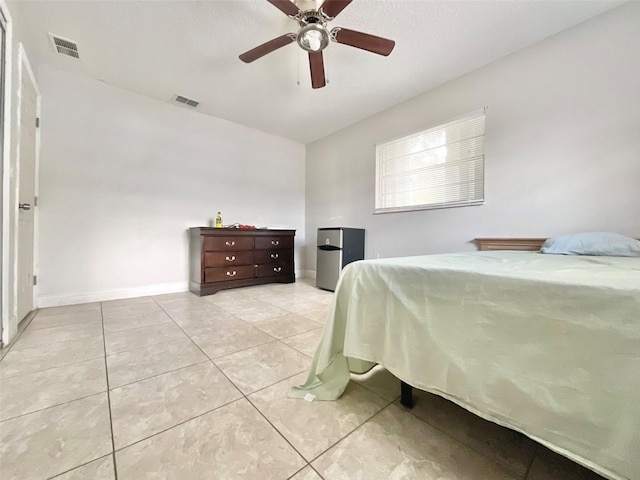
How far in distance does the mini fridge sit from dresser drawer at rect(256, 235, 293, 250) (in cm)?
60

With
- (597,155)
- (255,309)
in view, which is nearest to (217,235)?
(255,309)

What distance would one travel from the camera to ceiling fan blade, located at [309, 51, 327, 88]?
2.03 meters

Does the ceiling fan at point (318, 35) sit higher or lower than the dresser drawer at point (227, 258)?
higher

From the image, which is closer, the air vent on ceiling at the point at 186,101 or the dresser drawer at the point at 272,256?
the air vent on ceiling at the point at 186,101

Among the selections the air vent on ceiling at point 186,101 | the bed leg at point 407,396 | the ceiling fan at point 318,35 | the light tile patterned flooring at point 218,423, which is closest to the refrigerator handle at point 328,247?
the light tile patterned flooring at point 218,423

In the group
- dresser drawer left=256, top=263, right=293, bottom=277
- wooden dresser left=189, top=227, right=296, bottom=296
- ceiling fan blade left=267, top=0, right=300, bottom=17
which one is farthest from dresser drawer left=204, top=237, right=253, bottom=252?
ceiling fan blade left=267, top=0, right=300, bottom=17

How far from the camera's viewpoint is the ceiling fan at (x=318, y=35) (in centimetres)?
165

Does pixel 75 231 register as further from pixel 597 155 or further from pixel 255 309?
pixel 597 155

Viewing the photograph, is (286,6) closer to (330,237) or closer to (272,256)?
(330,237)

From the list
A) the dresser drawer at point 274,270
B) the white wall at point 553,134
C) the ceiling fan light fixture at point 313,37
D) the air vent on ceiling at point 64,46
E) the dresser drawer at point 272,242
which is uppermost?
the air vent on ceiling at point 64,46

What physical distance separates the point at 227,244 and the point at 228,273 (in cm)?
39

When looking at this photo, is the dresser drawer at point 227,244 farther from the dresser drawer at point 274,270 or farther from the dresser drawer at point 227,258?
the dresser drawer at point 274,270

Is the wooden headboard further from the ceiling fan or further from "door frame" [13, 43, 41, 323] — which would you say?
Result: "door frame" [13, 43, 41, 323]

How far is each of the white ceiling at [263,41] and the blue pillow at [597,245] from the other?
181cm
